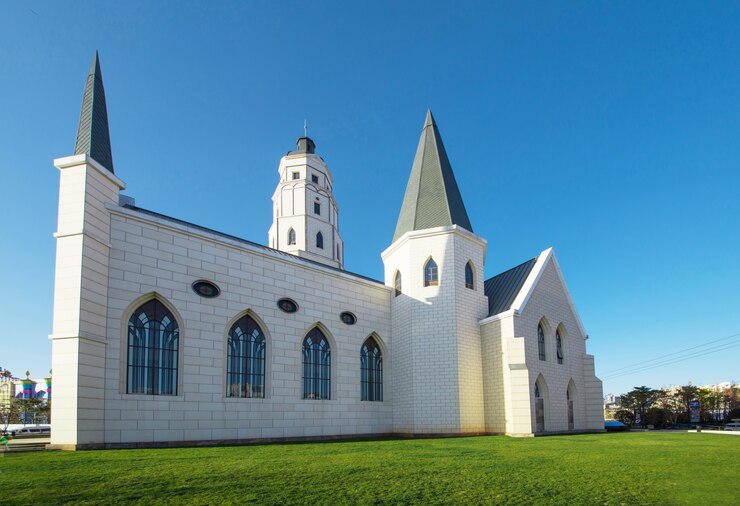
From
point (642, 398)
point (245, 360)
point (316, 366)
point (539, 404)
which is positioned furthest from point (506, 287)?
point (642, 398)

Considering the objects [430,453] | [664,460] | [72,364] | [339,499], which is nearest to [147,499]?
[339,499]

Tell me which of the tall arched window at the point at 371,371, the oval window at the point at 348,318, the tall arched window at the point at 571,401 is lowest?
the tall arched window at the point at 571,401

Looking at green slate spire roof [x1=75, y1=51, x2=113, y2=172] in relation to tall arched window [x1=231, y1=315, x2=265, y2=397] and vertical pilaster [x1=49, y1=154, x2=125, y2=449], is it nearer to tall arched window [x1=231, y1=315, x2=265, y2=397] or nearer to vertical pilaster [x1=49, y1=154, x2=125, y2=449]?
vertical pilaster [x1=49, y1=154, x2=125, y2=449]

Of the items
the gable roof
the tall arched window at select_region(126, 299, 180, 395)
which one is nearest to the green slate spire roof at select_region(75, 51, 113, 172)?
the tall arched window at select_region(126, 299, 180, 395)

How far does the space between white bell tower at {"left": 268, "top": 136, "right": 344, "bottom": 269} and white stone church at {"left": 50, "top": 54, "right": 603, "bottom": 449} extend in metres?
15.4

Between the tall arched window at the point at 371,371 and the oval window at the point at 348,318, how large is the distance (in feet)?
4.65

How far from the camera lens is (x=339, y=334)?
24.1 m

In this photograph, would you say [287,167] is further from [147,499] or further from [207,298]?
[147,499]

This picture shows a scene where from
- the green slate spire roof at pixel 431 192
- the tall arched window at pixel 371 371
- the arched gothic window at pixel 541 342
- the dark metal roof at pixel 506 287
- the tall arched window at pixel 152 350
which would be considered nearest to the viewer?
the tall arched window at pixel 152 350

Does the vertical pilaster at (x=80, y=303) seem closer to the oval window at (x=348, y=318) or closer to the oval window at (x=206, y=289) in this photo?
the oval window at (x=206, y=289)

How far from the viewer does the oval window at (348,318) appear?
24.5 meters

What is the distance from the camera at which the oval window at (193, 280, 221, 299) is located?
19.3m

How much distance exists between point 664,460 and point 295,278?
1516 centimetres

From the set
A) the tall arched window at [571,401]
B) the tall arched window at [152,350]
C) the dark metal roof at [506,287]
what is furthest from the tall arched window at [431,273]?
the tall arched window at [152,350]
